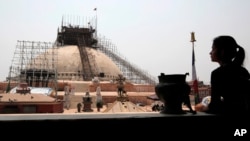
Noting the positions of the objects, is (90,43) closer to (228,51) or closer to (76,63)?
(76,63)

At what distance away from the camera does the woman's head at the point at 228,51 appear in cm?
306

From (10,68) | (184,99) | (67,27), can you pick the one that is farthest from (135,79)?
(184,99)

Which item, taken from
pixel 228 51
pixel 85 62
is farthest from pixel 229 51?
pixel 85 62

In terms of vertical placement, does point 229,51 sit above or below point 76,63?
below

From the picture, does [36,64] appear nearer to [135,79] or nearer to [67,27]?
[67,27]

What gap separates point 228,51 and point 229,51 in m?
0.01

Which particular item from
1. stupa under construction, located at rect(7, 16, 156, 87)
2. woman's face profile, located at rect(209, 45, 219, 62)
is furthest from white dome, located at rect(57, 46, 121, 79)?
woman's face profile, located at rect(209, 45, 219, 62)

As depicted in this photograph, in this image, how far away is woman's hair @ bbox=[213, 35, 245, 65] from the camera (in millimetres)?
3064

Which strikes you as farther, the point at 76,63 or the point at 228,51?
the point at 76,63

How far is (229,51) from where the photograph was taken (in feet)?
10.1

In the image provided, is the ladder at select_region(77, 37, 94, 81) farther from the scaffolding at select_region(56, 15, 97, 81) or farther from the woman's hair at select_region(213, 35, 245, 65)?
the woman's hair at select_region(213, 35, 245, 65)

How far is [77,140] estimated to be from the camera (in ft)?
8.19

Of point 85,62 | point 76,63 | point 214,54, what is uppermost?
point 85,62

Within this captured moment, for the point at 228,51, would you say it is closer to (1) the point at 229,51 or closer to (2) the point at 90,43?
(1) the point at 229,51
